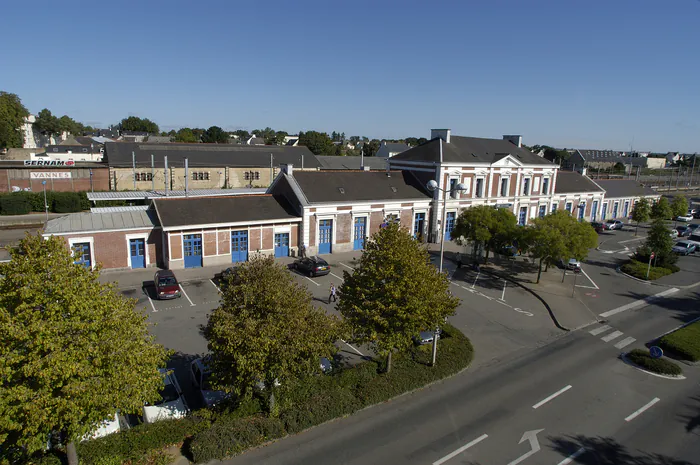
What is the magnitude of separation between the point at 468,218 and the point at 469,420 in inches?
828

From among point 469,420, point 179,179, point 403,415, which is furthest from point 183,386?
point 179,179

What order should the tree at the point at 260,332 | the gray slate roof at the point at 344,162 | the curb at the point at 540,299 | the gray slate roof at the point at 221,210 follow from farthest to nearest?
the gray slate roof at the point at 344,162, the gray slate roof at the point at 221,210, the curb at the point at 540,299, the tree at the point at 260,332

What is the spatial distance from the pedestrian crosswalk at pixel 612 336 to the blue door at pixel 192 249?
84.9ft

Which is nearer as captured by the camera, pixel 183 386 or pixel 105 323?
pixel 105 323

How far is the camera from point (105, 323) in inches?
436

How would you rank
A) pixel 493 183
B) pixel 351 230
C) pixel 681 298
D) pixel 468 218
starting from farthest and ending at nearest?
1. pixel 493 183
2. pixel 351 230
3. pixel 468 218
4. pixel 681 298

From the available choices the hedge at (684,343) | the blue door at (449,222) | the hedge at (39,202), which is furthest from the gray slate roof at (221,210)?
the hedge at (39,202)

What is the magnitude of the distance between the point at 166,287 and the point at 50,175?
133 feet

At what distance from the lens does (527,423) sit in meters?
16.0

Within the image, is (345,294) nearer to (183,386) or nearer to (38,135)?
(183,386)

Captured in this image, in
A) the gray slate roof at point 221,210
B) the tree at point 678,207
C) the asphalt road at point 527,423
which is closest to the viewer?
the asphalt road at point 527,423

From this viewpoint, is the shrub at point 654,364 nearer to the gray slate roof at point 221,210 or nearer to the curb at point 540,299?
the curb at point 540,299

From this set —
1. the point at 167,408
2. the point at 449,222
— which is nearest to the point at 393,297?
the point at 167,408

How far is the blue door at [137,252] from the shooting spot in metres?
31.5
